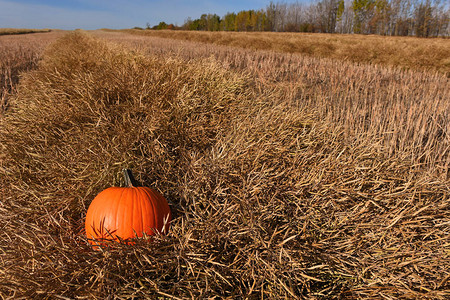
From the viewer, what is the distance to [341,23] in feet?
169

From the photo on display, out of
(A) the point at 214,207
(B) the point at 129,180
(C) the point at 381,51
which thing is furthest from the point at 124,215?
(C) the point at 381,51

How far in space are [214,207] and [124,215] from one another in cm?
47

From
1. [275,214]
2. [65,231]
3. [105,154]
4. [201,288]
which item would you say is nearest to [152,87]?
[105,154]

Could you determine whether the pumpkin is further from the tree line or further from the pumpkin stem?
the tree line

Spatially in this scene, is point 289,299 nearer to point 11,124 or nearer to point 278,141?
point 278,141

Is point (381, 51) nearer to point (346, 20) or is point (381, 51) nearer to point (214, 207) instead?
point (214, 207)

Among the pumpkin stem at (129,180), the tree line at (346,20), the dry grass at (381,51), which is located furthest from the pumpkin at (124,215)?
the tree line at (346,20)

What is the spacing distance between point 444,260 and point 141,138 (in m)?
1.97

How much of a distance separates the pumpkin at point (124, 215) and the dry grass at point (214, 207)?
11cm

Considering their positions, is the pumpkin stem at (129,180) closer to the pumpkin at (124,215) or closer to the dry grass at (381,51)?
the pumpkin at (124,215)

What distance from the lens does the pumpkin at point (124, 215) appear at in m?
1.33

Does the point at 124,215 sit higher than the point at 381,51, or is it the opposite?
the point at 381,51

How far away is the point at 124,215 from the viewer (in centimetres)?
134

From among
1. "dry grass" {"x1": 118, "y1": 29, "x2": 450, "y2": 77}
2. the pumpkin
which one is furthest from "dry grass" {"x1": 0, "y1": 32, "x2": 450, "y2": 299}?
"dry grass" {"x1": 118, "y1": 29, "x2": 450, "y2": 77}
